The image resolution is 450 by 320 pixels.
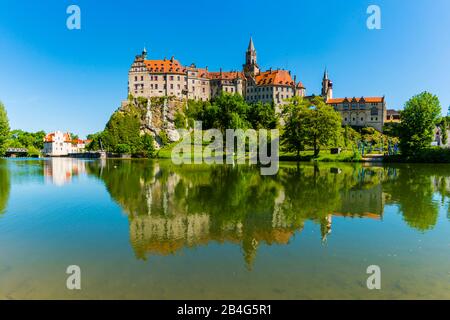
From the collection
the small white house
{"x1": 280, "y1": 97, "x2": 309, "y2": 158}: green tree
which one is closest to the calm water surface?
{"x1": 280, "y1": 97, "x2": 309, "y2": 158}: green tree

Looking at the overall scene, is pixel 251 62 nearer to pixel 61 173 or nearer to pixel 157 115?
pixel 157 115

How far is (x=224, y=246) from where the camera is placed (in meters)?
10.6

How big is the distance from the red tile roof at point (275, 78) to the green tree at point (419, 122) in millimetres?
68577

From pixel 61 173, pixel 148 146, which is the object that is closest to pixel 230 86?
pixel 148 146

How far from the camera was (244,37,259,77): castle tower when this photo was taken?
132500mm

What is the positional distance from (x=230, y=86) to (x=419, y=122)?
258 feet

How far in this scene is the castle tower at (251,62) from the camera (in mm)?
132500

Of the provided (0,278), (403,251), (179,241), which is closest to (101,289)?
(0,278)

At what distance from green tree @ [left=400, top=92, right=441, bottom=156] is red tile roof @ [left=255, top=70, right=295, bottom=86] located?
6858 centimetres

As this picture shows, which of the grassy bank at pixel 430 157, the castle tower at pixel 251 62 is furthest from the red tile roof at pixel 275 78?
the grassy bank at pixel 430 157

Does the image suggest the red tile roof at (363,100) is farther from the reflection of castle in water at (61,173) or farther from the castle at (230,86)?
the reflection of castle in water at (61,173)

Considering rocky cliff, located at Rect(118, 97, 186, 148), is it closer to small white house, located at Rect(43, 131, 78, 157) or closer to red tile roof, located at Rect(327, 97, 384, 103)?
small white house, located at Rect(43, 131, 78, 157)

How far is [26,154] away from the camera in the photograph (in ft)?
436

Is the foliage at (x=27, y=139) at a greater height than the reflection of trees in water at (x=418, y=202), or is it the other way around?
the foliage at (x=27, y=139)
